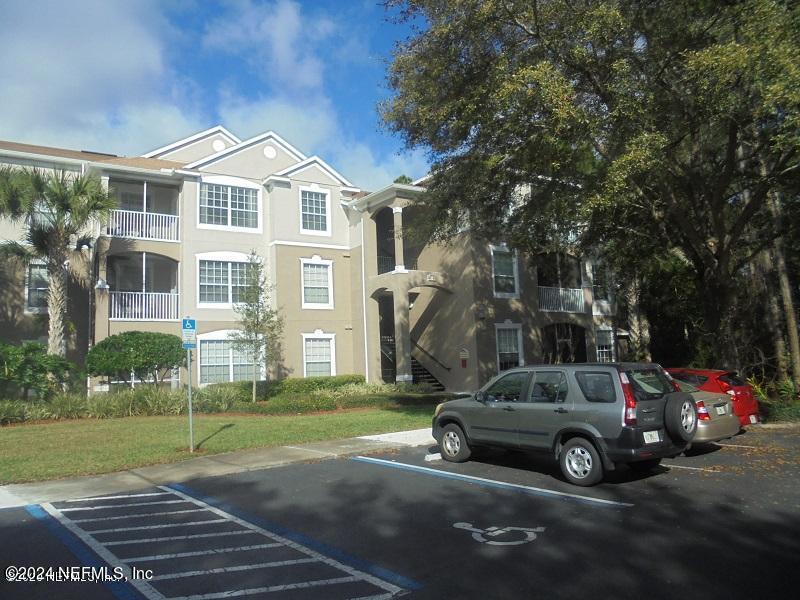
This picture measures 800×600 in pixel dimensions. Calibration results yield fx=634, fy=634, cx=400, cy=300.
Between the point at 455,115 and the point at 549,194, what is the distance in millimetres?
2653

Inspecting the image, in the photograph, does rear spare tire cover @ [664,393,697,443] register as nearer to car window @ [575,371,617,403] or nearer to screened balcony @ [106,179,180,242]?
car window @ [575,371,617,403]

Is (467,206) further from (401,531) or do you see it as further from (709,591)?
(709,591)

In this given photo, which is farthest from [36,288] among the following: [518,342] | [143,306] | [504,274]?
[518,342]

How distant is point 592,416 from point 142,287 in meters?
19.9

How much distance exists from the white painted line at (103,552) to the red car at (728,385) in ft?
33.6

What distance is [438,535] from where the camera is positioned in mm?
6324

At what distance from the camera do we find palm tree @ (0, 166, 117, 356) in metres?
18.6

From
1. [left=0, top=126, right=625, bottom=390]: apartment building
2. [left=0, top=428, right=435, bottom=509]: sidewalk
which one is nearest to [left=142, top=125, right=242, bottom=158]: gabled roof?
[left=0, top=126, right=625, bottom=390]: apartment building

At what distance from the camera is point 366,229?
84.6ft

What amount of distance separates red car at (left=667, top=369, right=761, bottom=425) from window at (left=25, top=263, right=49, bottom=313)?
19.8 metres

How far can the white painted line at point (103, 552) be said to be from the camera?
5.01m

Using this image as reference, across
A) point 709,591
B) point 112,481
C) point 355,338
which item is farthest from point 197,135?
point 709,591

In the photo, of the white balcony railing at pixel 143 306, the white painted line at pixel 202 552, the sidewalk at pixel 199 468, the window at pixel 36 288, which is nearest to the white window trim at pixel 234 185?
the white balcony railing at pixel 143 306

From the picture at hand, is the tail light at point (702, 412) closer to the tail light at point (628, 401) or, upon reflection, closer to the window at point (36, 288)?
the tail light at point (628, 401)
